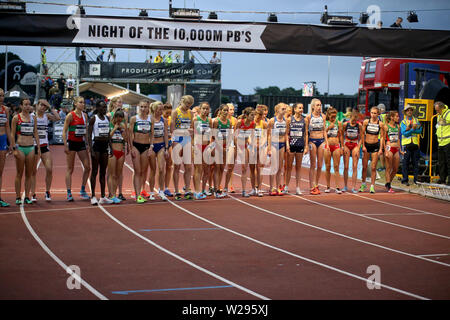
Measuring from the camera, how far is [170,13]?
38.7 feet

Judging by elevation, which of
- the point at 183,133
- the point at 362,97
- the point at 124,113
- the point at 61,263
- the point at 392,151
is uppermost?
the point at 362,97

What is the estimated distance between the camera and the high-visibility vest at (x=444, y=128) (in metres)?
13.2

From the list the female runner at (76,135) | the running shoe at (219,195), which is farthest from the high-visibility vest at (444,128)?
the female runner at (76,135)

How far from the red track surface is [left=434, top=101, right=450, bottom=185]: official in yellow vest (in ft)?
5.23

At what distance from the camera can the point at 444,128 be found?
13.3 metres

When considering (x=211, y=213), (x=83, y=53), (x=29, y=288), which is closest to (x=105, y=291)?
(x=29, y=288)

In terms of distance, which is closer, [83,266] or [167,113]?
[83,266]

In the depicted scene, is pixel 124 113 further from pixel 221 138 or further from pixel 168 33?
pixel 221 138

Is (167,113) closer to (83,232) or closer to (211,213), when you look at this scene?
(211,213)

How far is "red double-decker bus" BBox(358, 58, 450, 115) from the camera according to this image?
21125 millimetres

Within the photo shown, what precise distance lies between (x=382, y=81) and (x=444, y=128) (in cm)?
840

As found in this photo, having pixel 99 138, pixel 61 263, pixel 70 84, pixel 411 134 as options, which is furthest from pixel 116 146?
pixel 70 84

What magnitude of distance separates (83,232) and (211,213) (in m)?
2.76
